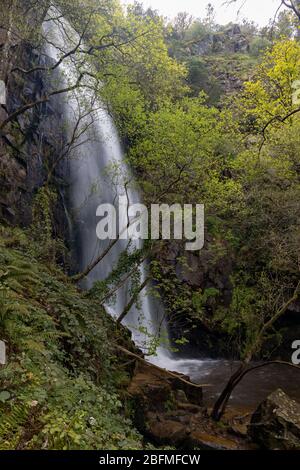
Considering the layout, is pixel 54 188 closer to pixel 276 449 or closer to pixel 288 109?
pixel 288 109

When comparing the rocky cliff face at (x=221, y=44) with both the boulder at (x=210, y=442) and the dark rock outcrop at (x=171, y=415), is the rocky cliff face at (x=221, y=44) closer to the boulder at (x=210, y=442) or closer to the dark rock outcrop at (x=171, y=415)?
the dark rock outcrop at (x=171, y=415)

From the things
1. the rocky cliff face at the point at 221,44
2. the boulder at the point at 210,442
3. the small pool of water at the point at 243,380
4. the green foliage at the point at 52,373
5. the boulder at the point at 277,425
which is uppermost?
the rocky cliff face at the point at 221,44

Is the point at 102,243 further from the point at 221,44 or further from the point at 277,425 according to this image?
the point at 221,44

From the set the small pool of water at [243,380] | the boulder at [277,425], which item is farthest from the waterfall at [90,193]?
the boulder at [277,425]

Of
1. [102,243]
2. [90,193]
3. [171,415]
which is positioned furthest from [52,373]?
[102,243]

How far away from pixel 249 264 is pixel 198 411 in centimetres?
927

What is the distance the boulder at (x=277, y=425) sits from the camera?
25.0 ft

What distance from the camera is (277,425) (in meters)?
7.91

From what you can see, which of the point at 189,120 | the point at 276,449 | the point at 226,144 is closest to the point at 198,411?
the point at 276,449

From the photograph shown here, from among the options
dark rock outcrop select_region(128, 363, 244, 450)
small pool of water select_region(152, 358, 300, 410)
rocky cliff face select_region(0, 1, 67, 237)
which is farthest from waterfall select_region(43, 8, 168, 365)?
dark rock outcrop select_region(128, 363, 244, 450)

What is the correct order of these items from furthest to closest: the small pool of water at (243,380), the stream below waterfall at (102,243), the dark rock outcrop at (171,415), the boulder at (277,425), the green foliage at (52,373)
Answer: the stream below waterfall at (102,243) → the small pool of water at (243,380) → the dark rock outcrop at (171,415) → the boulder at (277,425) → the green foliage at (52,373)

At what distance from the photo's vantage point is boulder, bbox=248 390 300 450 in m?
7.63

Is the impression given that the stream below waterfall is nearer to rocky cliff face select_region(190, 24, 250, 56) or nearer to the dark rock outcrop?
the dark rock outcrop

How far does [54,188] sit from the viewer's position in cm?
1573
